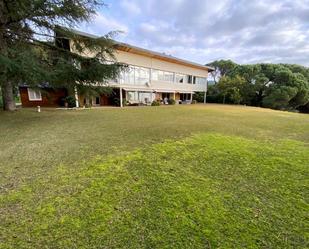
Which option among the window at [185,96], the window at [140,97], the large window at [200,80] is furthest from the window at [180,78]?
the window at [140,97]

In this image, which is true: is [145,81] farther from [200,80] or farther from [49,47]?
[49,47]

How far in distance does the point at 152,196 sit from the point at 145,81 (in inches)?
877

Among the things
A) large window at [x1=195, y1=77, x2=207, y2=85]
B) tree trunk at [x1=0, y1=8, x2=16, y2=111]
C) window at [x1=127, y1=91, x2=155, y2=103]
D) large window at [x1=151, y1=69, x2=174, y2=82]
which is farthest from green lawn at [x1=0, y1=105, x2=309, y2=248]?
large window at [x1=195, y1=77, x2=207, y2=85]

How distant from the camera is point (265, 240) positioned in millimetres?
2340

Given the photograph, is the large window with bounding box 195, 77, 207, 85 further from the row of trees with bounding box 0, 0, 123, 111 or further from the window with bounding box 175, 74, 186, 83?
the row of trees with bounding box 0, 0, 123, 111

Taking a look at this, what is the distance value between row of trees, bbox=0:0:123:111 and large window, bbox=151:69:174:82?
1393 centimetres

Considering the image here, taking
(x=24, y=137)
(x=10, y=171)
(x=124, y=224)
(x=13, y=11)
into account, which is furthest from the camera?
(x=13, y=11)

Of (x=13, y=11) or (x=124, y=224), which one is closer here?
(x=124, y=224)

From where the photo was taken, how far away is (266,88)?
33.0m

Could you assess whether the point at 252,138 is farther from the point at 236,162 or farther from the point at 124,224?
the point at 124,224

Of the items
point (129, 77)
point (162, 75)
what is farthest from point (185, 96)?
point (129, 77)

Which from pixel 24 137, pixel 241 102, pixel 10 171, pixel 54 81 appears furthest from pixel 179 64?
pixel 10 171

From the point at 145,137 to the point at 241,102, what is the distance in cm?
3162

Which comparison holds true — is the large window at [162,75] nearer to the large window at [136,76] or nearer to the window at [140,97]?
the large window at [136,76]
